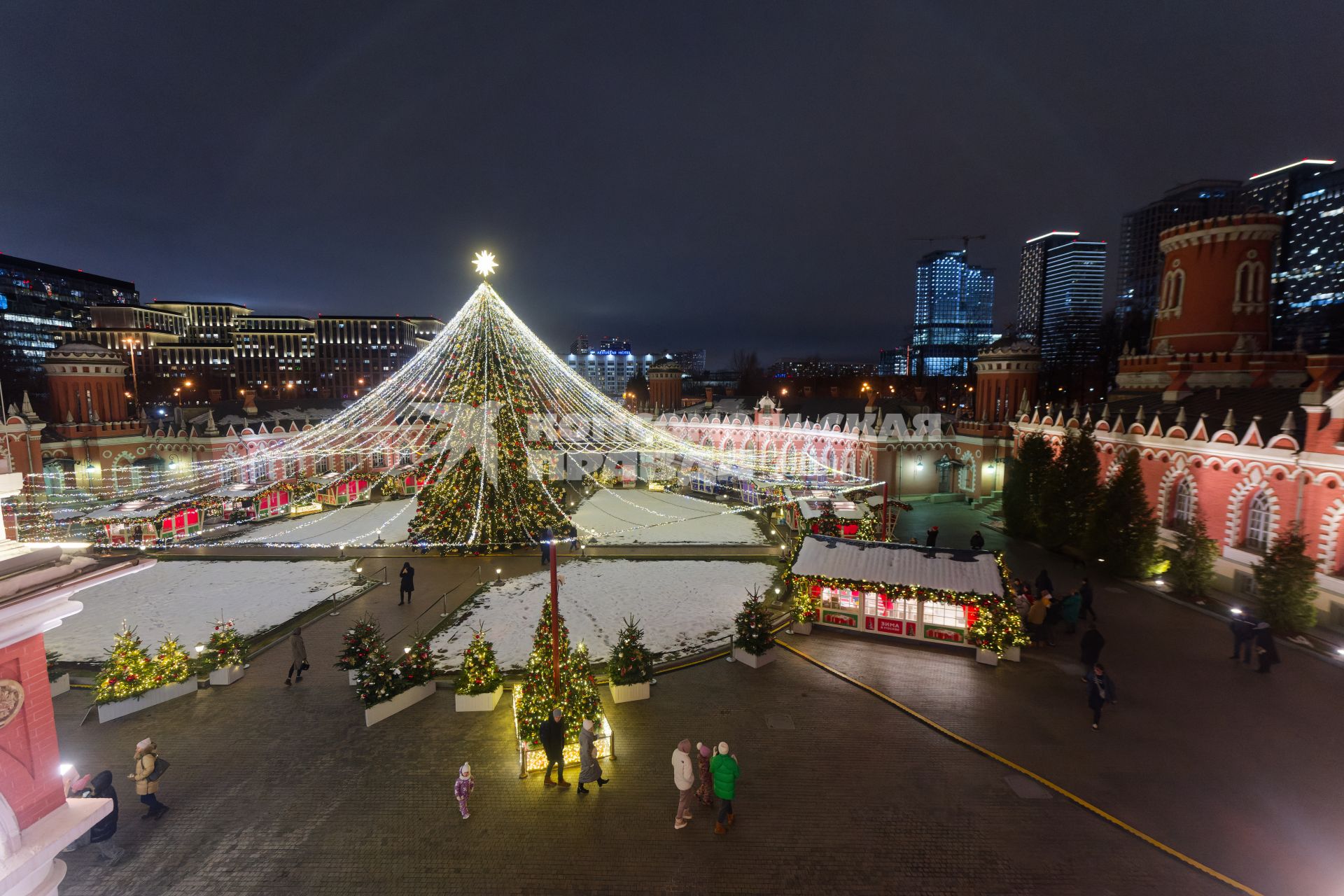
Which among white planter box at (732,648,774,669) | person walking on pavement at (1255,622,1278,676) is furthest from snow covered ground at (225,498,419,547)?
person walking on pavement at (1255,622,1278,676)

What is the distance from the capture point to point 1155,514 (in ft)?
65.1

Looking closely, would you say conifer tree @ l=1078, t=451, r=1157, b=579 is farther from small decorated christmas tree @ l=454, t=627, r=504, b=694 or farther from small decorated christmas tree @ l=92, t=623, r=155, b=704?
small decorated christmas tree @ l=92, t=623, r=155, b=704

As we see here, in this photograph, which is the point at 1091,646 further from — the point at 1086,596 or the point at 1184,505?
the point at 1184,505

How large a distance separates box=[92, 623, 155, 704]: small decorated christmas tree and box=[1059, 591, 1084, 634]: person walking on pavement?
19.1 metres

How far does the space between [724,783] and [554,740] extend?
8.42 feet

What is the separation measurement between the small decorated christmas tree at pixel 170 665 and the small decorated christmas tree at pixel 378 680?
362cm

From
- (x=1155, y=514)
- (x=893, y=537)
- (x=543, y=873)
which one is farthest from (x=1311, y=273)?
(x=543, y=873)

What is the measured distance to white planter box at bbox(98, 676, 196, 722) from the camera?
1070 centimetres

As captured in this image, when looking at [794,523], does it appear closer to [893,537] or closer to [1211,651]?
[893,537]

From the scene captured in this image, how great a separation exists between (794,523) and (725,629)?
1048 cm

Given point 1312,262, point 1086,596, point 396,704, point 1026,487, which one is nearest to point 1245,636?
point 1086,596

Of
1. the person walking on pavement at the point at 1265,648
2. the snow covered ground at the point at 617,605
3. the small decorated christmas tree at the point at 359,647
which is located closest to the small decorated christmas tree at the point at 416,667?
the small decorated christmas tree at the point at 359,647

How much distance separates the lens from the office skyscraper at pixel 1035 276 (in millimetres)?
140125

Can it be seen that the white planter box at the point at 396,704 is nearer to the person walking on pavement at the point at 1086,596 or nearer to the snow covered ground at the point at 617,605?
the snow covered ground at the point at 617,605
